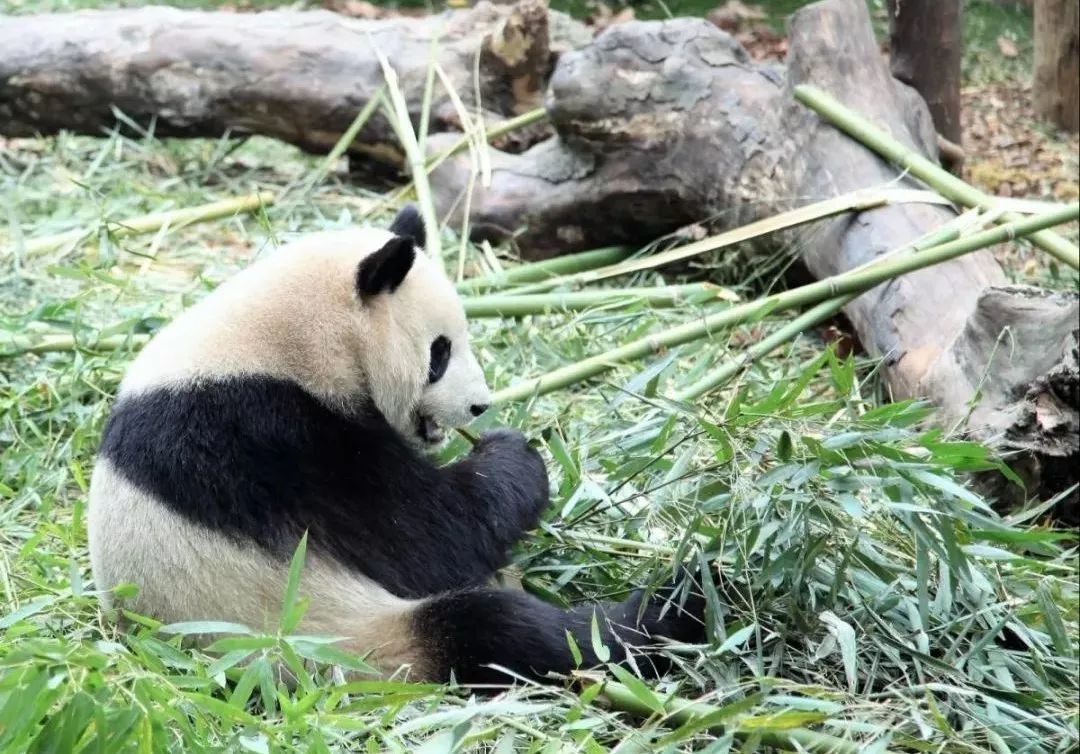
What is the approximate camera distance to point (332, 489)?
2926mm

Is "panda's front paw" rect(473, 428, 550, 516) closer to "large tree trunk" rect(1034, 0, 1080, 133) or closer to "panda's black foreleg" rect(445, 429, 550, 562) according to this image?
"panda's black foreleg" rect(445, 429, 550, 562)

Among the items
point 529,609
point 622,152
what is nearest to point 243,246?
point 622,152

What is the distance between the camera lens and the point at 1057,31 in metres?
7.18

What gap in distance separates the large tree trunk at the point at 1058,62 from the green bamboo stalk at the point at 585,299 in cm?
333

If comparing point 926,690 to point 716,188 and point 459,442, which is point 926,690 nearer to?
point 459,442

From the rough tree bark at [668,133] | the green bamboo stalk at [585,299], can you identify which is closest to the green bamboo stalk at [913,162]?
the rough tree bark at [668,133]

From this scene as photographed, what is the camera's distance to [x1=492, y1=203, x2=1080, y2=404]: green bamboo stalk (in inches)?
159

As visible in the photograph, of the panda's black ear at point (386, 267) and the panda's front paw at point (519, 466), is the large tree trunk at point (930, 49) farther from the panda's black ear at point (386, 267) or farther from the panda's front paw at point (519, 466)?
the panda's black ear at point (386, 267)

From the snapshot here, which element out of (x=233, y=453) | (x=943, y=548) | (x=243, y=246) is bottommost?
(x=243, y=246)

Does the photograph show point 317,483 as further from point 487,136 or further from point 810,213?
point 487,136

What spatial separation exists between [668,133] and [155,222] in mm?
2345

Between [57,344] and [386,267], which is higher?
[386,267]

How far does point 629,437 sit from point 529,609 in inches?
29.5

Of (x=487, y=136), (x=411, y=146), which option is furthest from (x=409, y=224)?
(x=487, y=136)
